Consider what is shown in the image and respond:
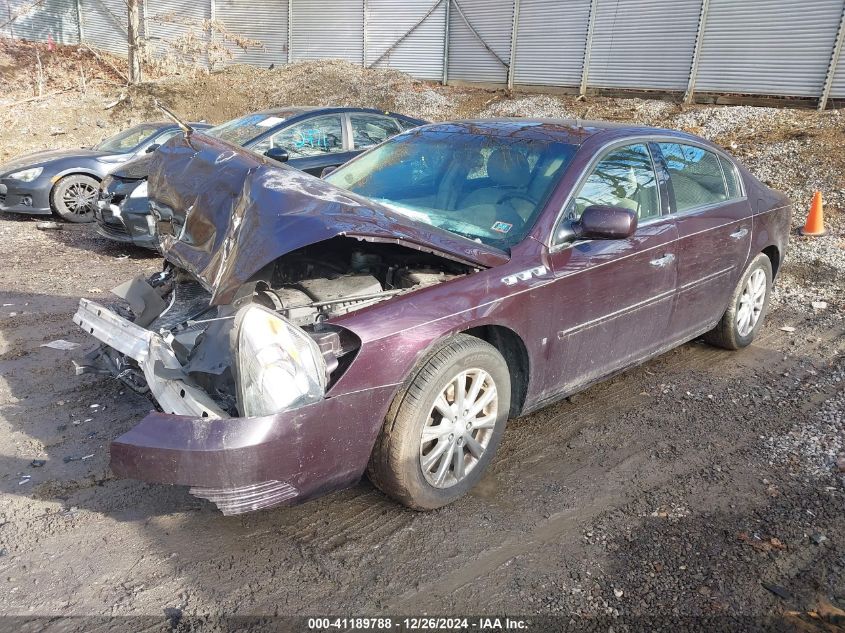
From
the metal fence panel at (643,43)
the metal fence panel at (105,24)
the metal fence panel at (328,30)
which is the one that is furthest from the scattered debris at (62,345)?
the metal fence panel at (105,24)

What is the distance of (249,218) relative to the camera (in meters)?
3.05

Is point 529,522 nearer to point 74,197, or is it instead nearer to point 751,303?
point 751,303

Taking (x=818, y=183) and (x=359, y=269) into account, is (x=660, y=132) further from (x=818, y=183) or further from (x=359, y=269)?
(x=818, y=183)

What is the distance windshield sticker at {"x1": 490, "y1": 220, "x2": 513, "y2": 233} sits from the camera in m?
3.50

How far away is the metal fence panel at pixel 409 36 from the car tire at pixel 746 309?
50.7ft

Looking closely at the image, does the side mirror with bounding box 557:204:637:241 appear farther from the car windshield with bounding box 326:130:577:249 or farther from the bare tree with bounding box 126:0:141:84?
the bare tree with bounding box 126:0:141:84

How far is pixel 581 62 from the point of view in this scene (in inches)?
631

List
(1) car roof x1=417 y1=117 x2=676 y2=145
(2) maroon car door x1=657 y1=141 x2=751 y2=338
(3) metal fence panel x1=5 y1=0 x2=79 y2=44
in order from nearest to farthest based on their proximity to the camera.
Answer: (1) car roof x1=417 y1=117 x2=676 y2=145
(2) maroon car door x1=657 y1=141 x2=751 y2=338
(3) metal fence panel x1=5 y1=0 x2=79 y2=44

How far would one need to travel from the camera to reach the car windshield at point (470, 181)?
3562 millimetres

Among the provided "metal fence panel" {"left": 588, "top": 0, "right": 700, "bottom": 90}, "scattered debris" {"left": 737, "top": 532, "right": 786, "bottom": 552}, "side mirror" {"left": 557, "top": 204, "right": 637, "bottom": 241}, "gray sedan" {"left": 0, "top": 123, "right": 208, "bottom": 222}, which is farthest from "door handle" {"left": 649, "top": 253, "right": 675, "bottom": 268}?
"metal fence panel" {"left": 588, "top": 0, "right": 700, "bottom": 90}

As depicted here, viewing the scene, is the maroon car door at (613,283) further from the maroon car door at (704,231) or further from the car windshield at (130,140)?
the car windshield at (130,140)

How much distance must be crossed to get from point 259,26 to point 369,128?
52.2 ft

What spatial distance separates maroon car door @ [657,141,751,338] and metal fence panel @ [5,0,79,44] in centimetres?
2646

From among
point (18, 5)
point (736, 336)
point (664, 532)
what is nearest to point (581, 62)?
point (736, 336)
